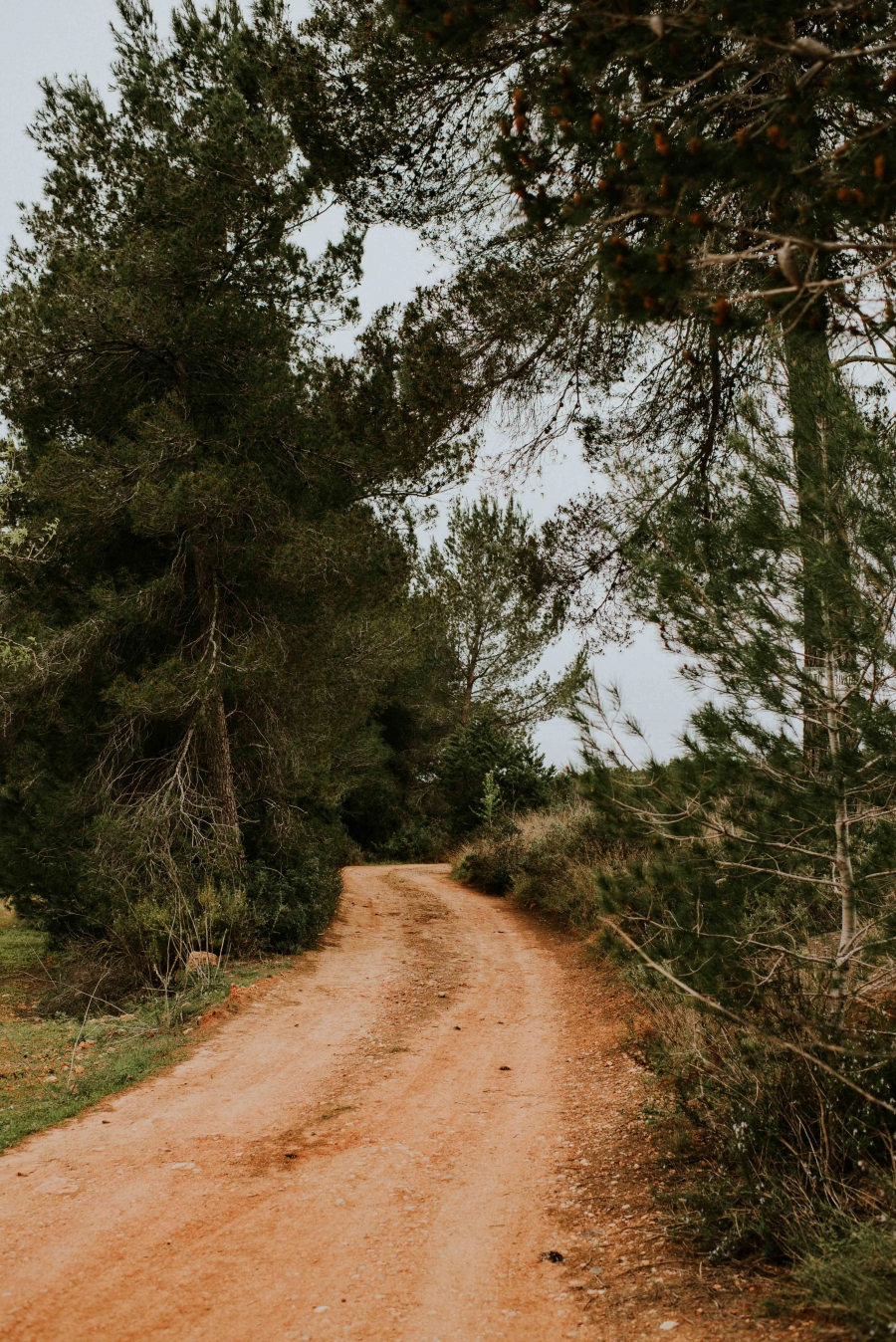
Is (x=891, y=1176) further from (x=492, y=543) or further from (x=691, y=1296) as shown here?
(x=492, y=543)

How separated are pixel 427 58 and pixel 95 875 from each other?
350 inches

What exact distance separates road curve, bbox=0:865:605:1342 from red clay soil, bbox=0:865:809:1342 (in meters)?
0.01

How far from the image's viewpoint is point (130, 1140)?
16.6 ft

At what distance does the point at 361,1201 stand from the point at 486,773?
18.4m

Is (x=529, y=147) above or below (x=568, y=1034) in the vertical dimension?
above

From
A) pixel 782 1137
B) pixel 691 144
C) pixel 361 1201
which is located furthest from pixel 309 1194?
pixel 691 144

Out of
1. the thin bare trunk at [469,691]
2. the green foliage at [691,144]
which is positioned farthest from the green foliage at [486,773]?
the green foliage at [691,144]

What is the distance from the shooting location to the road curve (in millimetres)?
3191

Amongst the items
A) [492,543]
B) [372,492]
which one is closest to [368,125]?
[372,492]

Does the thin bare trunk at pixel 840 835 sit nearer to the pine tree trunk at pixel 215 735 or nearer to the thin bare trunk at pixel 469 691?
the pine tree trunk at pixel 215 735

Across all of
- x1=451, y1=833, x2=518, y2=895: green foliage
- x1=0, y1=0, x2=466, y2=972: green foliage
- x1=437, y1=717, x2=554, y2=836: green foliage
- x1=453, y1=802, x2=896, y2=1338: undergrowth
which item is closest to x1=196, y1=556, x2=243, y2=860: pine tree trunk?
x1=0, y1=0, x2=466, y2=972: green foliage

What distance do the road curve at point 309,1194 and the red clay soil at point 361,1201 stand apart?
0.5 inches

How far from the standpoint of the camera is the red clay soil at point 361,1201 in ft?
10.3

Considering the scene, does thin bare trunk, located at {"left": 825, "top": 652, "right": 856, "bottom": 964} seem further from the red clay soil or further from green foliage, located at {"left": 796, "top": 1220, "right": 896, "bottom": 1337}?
the red clay soil
